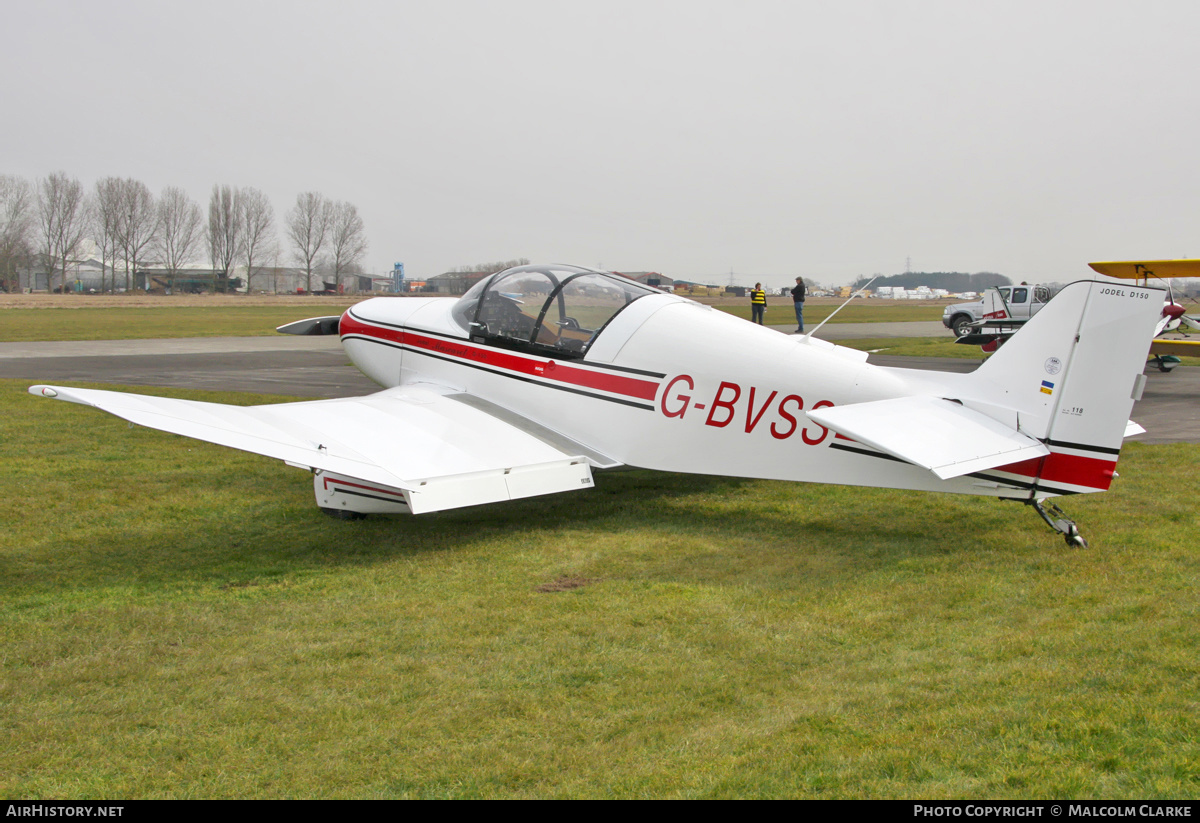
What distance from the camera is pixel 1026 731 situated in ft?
10.4

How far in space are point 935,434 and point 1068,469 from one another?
36.7 inches

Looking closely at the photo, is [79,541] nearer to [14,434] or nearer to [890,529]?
[14,434]

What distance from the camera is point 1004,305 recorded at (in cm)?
2819

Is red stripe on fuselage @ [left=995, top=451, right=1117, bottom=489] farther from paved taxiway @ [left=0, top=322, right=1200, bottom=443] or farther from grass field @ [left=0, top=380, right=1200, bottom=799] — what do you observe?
paved taxiway @ [left=0, top=322, right=1200, bottom=443]

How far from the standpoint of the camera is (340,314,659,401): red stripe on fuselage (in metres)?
6.96

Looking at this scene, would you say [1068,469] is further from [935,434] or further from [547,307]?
[547,307]

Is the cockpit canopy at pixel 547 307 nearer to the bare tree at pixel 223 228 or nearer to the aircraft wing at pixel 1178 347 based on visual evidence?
the aircraft wing at pixel 1178 347

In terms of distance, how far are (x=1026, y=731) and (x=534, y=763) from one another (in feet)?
5.91

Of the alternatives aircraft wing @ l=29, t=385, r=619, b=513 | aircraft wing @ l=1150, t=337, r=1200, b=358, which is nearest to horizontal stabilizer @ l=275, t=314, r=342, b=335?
aircraft wing @ l=29, t=385, r=619, b=513

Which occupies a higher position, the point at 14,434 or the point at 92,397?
the point at 92,397

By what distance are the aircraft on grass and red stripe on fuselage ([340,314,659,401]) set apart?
5.21 metres

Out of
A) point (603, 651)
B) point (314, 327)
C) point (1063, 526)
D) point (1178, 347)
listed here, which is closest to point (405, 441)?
A: point (603, 651)

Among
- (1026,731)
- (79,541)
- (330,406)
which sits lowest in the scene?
(79,541)

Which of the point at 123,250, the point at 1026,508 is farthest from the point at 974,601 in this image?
the point at 123,250
